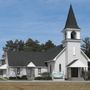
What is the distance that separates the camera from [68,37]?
7312cm

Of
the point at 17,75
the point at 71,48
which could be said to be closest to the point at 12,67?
the point at 17,75

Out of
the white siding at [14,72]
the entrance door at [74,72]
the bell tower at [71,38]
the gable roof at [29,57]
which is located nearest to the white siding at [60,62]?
the bell tower at [71,38]

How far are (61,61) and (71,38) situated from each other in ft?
16.1

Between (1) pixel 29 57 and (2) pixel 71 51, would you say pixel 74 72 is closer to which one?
(2) pixel 71 51

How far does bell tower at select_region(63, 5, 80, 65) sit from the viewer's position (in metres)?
72.3

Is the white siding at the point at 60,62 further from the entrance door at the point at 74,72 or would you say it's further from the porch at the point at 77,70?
the entrance door at the point at 74,72

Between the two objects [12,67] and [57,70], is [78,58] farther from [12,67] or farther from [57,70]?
[12,67]

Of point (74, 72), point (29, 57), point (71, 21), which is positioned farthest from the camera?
point (29, 57)

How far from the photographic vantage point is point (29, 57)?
78.1 m

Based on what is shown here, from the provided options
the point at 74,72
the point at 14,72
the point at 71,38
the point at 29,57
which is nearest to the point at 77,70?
the point at 74,72

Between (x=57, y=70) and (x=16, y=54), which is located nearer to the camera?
(x=57, y=70)

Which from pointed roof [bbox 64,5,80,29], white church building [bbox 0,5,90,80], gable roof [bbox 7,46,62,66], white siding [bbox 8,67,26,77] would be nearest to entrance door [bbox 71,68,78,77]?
white church building [bbox 0,5,90,80]

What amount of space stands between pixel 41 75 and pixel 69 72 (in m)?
5.75

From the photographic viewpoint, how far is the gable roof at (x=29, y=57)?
75.1m
